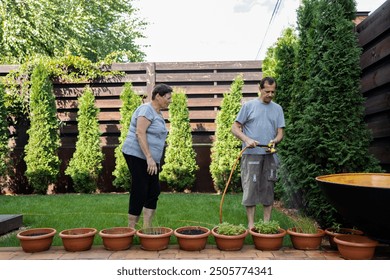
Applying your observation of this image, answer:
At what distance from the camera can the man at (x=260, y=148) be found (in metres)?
3.37

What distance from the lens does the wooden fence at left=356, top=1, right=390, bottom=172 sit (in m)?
3.33

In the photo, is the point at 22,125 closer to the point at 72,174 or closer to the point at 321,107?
the point at 72,174

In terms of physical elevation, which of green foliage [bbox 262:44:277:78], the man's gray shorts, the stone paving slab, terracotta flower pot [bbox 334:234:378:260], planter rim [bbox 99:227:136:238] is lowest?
the stone paving slab

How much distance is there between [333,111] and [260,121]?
2.35 feet

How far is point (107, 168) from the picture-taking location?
7652 millimetres

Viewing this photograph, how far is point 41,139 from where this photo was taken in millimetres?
7223

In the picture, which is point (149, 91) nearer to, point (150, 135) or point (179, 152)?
point (179, 152)

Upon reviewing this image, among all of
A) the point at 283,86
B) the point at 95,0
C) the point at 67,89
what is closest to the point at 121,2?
the point at 95,0

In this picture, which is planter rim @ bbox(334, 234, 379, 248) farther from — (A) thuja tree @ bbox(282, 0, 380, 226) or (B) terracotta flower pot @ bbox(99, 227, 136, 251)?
(B) terracotta flower pot @ bbox(99, 227, 136, 251)

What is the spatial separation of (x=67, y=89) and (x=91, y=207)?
12.9ft

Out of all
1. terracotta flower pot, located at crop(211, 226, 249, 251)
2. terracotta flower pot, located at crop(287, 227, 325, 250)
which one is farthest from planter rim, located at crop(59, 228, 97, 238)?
terracotta flower pot, located at crop(287, 227, 325, 250)

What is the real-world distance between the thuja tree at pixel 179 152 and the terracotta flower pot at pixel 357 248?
15.5ft

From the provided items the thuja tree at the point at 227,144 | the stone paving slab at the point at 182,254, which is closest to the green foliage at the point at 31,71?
the thuja tree at the point at 227,144

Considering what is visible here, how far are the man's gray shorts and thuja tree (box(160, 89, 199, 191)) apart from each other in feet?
12.8
